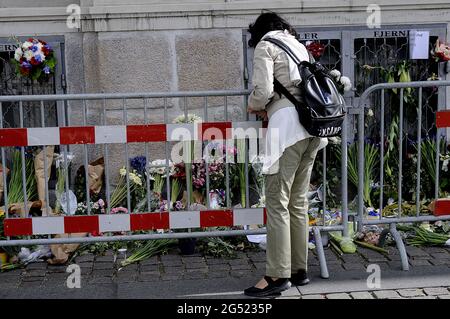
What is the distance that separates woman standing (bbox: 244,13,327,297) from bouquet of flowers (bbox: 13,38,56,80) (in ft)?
9.77

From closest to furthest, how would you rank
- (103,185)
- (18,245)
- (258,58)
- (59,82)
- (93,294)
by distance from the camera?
(258,58) < (93,294) < (18,245) < (103,185) < (59,82)

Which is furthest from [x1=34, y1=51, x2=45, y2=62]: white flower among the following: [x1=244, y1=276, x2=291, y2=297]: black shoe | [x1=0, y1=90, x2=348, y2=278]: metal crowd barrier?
[x1=244, y1=276, x2=291, y2=297]: black shoe

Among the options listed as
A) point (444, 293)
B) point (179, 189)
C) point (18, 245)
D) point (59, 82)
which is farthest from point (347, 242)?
point (59, 82)

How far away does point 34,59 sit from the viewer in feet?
23.4

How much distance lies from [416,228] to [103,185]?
2.89 meters

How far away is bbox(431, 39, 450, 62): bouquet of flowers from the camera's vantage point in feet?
24.3

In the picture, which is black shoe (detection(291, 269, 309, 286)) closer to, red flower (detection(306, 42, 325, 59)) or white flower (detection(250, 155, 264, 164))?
white flower (detection(250, 155, 264, 164))

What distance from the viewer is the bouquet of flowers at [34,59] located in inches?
281

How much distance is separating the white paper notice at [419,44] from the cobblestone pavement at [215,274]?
242 cm

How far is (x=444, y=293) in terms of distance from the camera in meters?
4.92

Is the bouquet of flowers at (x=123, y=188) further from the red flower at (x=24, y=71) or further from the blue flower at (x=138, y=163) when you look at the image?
the red flower at (x=24, y=71)

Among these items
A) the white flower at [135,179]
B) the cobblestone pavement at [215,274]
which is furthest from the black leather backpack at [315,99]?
the white flower at [135,179]

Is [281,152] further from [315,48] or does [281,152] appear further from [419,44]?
[419,44]

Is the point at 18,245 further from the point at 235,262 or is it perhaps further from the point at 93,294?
the point at 235,262
